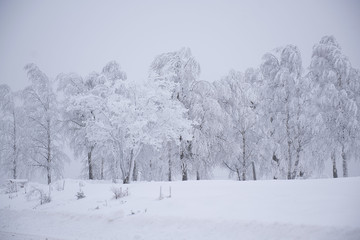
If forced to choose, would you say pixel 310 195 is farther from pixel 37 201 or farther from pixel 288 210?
pixel 37 201

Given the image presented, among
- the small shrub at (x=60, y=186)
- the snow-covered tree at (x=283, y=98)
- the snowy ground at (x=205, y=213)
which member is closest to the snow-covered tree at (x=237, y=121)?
the snow-covered tree at (x=283, y=98)

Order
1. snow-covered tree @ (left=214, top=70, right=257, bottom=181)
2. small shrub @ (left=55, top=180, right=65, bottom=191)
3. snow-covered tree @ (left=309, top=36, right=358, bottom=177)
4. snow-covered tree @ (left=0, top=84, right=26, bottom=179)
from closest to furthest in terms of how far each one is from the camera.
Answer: small shrub @ (left=55, top=180, right=65, bottom=191), snow-covered tree @ (left=309, top=36, right=358, bottom=177), snow-covered tree @ (left=214, top=70, right=257, bottom=181), snow-covered tree @ (left=0, top=84, right=26, bottom=179)

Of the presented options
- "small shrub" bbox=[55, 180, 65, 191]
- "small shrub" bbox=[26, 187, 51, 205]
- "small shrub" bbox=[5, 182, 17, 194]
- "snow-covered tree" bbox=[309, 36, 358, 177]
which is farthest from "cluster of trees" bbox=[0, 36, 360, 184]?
"small shrub" bbox=[26, 187, 51, 205]

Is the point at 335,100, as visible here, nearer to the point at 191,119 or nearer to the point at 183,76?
the point at 191,119

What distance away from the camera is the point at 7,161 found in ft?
82.9

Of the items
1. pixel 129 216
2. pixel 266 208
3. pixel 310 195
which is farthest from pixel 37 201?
pixel 310 195

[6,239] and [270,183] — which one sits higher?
[270,183]

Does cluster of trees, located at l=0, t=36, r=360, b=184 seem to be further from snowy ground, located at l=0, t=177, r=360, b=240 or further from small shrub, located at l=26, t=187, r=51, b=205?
snowy ground, located at l=0, t=177, r=360, b=240

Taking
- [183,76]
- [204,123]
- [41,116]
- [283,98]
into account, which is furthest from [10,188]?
[283,98]

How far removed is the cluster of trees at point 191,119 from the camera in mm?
18406

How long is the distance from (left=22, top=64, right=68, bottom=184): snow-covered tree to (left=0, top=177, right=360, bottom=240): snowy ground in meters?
10.5

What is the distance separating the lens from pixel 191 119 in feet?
71.8

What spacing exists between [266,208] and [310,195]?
190 centimetres

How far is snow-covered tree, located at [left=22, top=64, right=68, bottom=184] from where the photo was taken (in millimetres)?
23609
